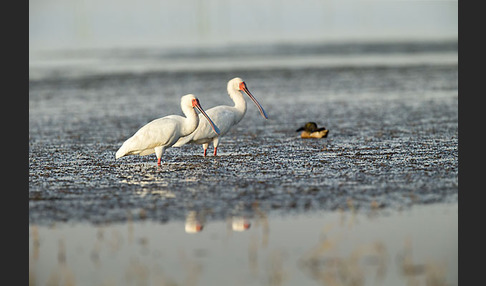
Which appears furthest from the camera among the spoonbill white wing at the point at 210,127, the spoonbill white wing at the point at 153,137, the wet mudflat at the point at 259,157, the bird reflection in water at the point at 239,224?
the spoonbill white wing at the point at 210,127

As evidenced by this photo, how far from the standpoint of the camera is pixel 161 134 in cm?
1127

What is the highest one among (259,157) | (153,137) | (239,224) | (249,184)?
(153,137)

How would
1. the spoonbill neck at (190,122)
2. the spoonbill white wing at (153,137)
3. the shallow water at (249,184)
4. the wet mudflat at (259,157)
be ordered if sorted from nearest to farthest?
the shallow water at (249,184) → the wet mudflat at (259,157) → the spoonbill white wing at (153,137) → the spoonbill neck at (190,122)

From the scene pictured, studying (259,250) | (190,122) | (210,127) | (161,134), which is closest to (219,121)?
(210,127)

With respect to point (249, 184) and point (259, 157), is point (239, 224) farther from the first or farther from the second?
point (259, 157)

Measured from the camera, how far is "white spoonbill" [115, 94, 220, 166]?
11.3m

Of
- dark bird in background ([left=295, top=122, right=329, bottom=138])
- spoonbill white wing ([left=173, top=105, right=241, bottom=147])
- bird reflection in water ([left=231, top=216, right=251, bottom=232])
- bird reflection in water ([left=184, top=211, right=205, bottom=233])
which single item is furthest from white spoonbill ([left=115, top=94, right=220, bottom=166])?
bird reflection in water ([left=231, top=216, right=251, bottom=232])

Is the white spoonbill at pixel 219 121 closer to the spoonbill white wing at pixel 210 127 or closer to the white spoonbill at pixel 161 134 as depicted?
the spoonbill white wing at pixel 210 127

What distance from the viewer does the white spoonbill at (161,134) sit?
37.0 ft

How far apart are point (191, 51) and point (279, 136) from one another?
31.4 meters

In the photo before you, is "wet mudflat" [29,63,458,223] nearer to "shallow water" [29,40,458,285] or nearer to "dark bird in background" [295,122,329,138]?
"shallow water" [29,40,458,285]

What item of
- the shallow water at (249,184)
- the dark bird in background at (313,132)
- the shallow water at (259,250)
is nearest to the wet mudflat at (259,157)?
the shallow water at (249,184)

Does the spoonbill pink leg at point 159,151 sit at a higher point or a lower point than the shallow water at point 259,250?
higher

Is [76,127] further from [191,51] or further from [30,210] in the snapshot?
[191,51]
